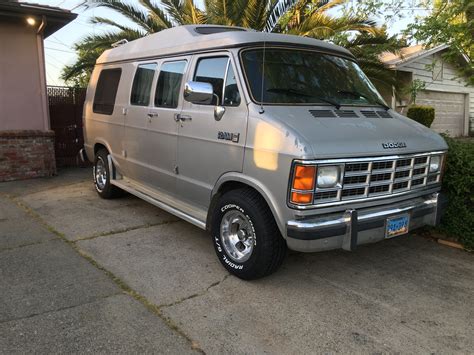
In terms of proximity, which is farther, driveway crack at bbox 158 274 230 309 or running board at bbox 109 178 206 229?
running board at bbox 109 178 206 229

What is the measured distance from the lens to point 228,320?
346 cm

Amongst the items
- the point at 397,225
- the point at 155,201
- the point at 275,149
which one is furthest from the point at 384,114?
the point at 155,201

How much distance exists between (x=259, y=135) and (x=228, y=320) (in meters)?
1.57

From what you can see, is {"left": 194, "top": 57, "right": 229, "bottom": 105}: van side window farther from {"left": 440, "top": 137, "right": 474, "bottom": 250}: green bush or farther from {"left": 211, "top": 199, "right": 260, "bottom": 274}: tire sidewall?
{"left": 440, "top": 137, "right": 474, "bottom": 250}: green bush

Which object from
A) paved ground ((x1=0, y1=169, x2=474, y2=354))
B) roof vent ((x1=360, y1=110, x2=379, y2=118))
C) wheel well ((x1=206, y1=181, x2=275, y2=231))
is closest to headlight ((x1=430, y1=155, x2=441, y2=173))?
roof vent ((x1=360, y1=110, x2=379, y2=118))

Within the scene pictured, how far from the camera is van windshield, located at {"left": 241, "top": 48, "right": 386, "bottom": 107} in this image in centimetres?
414

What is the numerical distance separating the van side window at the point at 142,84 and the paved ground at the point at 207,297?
5.52ft

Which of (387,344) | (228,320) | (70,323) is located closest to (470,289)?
(387,344)

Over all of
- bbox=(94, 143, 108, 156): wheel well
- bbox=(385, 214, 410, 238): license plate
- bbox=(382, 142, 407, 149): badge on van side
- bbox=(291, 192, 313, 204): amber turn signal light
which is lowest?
bbox=(385, 214, 410, 238): license plate

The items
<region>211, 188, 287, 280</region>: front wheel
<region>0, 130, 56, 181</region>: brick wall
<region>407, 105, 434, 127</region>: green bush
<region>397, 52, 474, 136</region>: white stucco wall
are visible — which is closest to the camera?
<region>211, 188, 287, 280</region>: front wheel

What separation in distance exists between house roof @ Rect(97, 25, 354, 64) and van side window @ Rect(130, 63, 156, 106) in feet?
0.53

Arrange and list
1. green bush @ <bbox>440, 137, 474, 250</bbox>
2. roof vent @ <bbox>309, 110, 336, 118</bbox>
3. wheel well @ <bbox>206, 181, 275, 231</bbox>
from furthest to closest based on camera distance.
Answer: green bush @ <bbox>440, 137, 474, 250</bbox>
wheel well @ <bbox>206, 181, 275, 231</bbox>
roof vent @ <bbox>309, 110, 336, 118</bbox>

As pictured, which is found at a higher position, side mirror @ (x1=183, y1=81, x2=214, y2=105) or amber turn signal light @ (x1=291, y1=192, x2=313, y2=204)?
side mirror @ (x1=183, y1=81, x2=214, y2=105)

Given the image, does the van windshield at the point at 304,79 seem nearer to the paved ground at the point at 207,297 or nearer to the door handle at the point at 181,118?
the door handle at the point at 181,118
